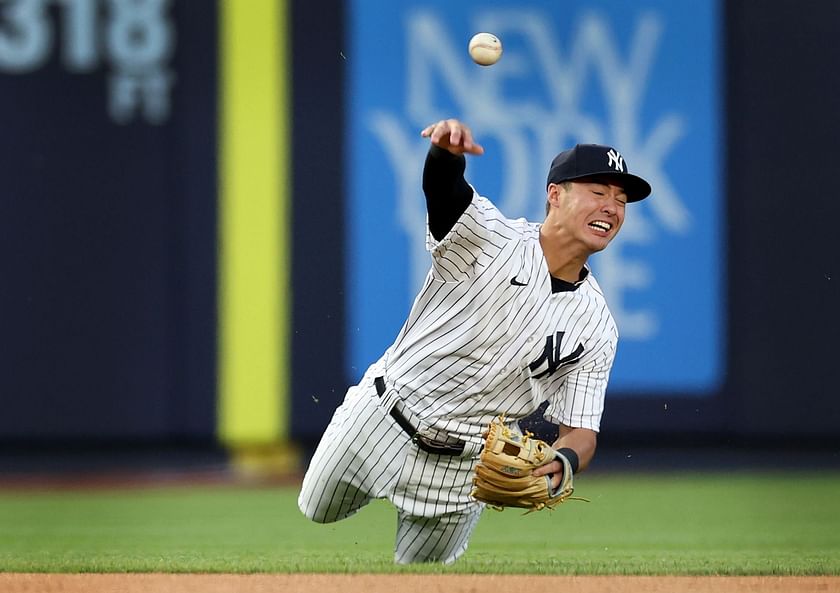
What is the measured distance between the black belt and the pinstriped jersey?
0.11 ft

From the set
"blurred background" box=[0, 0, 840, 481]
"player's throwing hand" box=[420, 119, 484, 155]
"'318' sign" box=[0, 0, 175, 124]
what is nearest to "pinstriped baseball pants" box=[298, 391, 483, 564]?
"player's throwing hand" box=[420, 119, 484, 155]

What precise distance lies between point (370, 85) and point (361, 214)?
776 millimetres

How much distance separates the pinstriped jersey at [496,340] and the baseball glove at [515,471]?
0.59ft

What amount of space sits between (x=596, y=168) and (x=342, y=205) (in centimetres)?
485

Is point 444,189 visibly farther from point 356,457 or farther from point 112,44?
point 112,44

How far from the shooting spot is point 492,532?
6215mm

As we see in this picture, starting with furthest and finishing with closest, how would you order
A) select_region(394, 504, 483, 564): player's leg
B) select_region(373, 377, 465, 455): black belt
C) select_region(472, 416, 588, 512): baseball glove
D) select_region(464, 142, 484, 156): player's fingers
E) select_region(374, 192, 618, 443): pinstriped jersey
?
select_region(394, 504, 483, 564): player's leg, select_region(373, 377, 465, 455): black belt, select_region(374, 192, 618, 443): pinstriped jersey, select_region(472, 416, 588, 512): baseball glove, select_region(464, 142, 484, 156): player's fingers

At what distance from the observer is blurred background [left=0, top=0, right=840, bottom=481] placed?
335 inches

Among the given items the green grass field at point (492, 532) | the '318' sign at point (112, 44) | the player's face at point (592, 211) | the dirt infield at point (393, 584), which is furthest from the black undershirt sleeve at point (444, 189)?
the '318' sign at point (112, 44)

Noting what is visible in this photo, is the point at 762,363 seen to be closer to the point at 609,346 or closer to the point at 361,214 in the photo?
the point at 361,214

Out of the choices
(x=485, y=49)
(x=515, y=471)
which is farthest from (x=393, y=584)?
(x=485, y=49)

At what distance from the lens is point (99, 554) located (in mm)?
5152

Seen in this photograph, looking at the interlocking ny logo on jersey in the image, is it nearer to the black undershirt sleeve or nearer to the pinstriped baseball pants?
the pinstriped baseball pants

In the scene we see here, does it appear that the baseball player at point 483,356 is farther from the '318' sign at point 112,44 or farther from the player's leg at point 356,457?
the '318' sign at point 112,44
